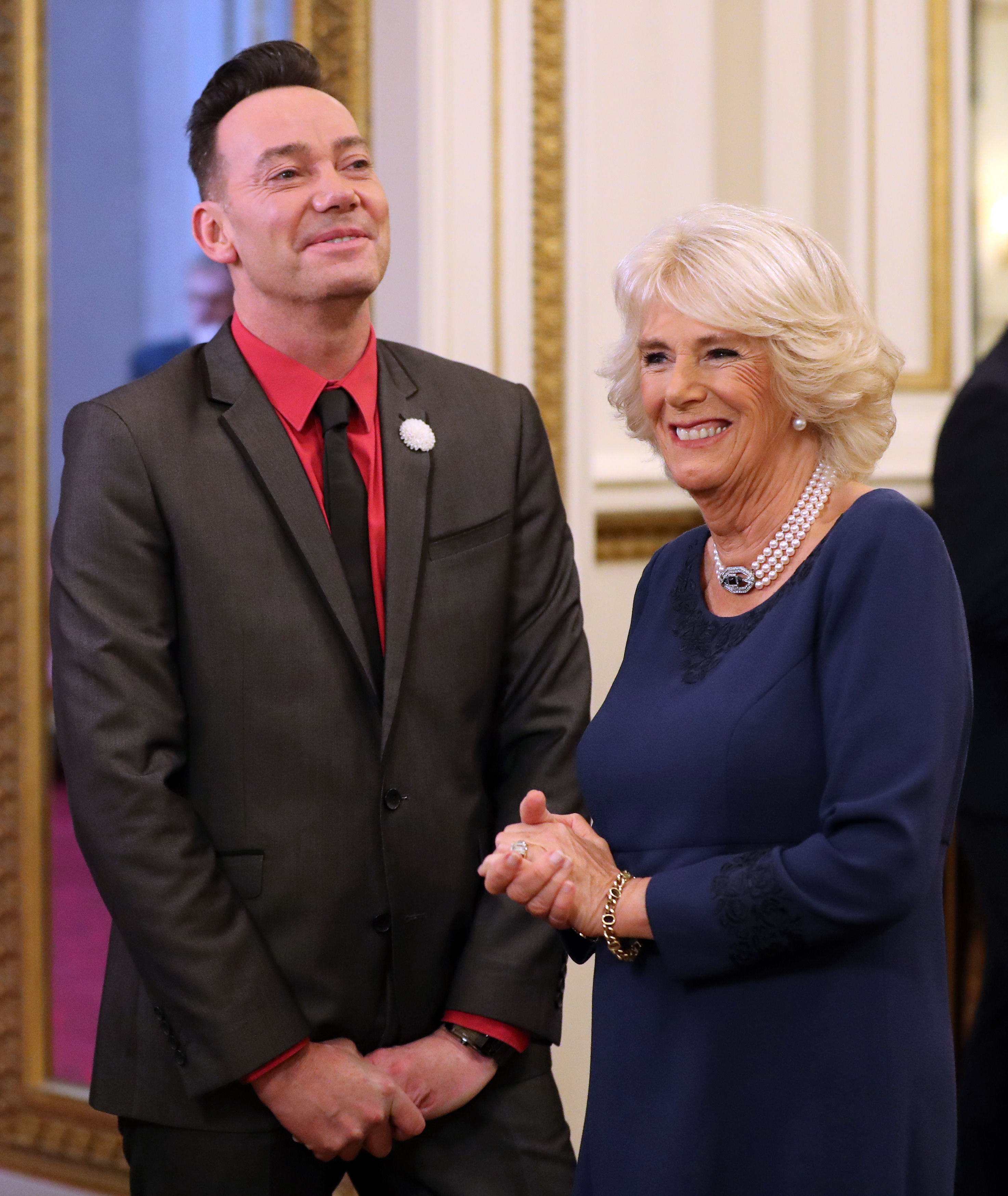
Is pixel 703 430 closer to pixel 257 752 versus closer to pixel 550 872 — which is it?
pixel 550 872

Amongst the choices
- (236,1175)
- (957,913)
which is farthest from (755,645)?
(957,913)

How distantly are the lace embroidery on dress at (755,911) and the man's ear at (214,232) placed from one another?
0.99 m

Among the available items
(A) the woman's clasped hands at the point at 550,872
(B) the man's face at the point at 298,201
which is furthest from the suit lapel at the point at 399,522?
(A) the woman's clasped hands at the point at 550,872

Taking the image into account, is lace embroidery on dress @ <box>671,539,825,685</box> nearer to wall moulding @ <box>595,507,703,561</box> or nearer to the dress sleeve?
the dress sleeve

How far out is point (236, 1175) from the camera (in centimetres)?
180

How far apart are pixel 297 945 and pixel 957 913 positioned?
204 centimetres

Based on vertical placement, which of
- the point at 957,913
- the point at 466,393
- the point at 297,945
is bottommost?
the point at 957,913

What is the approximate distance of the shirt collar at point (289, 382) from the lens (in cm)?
189

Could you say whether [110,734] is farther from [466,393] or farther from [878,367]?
[878,367]

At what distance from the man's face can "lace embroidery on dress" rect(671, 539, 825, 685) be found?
0.55 metres

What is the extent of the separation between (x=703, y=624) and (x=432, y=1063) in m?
0.65

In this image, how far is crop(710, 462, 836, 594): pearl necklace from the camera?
1.59m

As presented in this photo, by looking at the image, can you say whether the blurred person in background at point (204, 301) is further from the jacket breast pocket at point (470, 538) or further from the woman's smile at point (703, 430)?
the woman's smile at point (703, 430)

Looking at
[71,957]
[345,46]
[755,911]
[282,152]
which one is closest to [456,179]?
[345,46]
